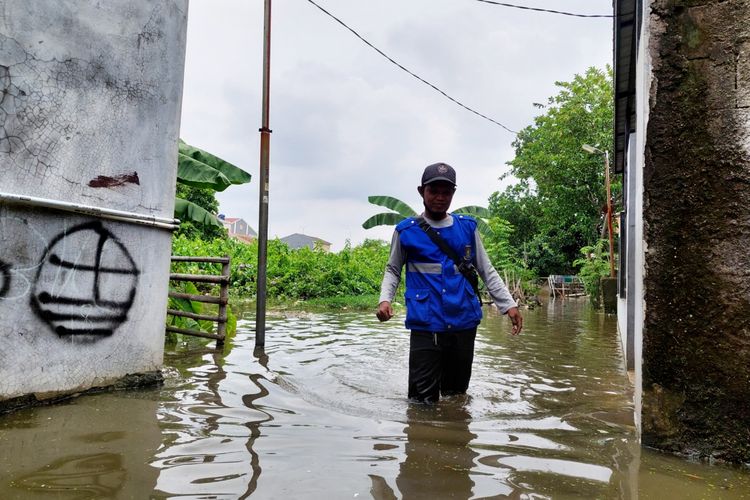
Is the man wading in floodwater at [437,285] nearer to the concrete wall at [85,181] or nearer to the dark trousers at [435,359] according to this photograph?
the dark trousers at [435,359]

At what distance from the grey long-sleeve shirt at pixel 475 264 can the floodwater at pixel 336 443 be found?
82 cm

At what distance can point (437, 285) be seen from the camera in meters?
4.12

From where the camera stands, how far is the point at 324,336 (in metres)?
9.14

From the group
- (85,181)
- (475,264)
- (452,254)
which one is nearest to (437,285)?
(452,254)

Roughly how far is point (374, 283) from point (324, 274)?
7.24 feet

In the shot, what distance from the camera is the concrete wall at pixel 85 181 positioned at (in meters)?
3.71

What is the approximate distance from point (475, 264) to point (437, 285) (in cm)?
42

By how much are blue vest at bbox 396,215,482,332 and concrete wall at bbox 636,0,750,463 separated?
1.35 meters

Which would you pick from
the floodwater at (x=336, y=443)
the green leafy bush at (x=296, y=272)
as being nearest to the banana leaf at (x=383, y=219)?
the green leafy bush at (x=296, y=272)

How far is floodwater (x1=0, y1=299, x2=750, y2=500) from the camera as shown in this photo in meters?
2.51

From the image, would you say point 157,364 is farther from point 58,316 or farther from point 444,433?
point 444,433

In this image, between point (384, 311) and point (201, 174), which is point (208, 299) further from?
point (384, 311)

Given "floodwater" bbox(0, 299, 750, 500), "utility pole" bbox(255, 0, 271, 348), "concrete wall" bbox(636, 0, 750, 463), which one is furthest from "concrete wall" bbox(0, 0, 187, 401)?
"concrete wall" bbox(636, 0, 750, 463)

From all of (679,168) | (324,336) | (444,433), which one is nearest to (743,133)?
(679,168)
